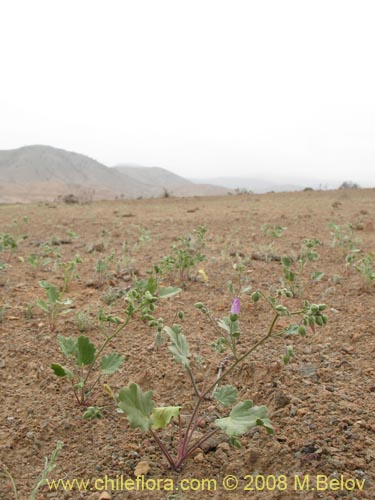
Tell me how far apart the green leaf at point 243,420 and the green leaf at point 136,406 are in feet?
0.73

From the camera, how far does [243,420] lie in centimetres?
141

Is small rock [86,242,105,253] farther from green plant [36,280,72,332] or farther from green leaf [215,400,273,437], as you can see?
green leaf [215,400,273,437]

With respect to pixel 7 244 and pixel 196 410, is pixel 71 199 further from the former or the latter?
pixel 196 410

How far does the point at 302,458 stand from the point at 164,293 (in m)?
0.99

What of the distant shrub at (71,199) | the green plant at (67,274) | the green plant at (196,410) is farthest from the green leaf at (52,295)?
the distant shrub at (71,199)

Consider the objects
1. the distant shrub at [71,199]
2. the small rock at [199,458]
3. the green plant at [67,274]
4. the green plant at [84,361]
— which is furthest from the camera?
the distant shrub at [71,199]

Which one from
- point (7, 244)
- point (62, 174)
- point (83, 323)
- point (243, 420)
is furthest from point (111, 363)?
point (62, 174)

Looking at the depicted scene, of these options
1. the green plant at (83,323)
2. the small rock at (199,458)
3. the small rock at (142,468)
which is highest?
the green plant at (83,323)

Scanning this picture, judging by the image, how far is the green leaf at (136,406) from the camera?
135cm

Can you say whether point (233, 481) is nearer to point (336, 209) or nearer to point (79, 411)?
point (79, 411)

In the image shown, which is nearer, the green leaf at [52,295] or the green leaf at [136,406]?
the green leaf at [136,406]

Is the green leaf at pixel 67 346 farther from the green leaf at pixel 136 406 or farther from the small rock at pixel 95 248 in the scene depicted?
the small rock at pixel 95 248

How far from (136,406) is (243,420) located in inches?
13.7

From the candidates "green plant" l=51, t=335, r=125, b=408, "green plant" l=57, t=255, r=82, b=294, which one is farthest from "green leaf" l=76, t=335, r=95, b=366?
"green plant" l=57, t=255, r=82, b=294
